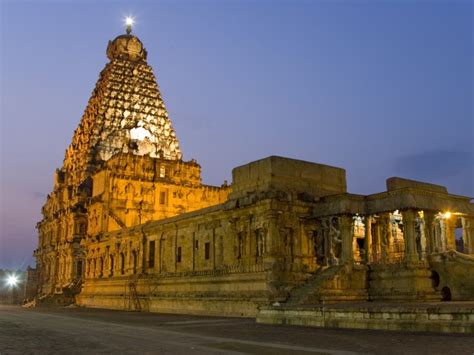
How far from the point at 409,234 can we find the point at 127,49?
69.6 metres

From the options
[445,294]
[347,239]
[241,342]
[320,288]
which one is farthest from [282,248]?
[241,342]

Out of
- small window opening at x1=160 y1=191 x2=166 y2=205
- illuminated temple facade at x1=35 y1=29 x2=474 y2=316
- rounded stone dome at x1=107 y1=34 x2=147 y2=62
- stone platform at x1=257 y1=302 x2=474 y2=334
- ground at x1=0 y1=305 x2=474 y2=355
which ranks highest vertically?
rounded stone dome at x1=107 y1=34 x2=147 y2=62

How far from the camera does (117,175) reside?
2594 inches

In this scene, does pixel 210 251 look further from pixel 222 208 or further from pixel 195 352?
pixel 195 352

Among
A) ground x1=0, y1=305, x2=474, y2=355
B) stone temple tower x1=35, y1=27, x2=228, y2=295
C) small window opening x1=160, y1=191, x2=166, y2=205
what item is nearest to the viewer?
ground x1=0, y1=305, x2=474, y2=355

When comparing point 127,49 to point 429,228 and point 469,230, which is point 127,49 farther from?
point 429,228

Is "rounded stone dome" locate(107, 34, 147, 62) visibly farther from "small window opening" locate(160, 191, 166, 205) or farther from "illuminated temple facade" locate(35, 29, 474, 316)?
"illuminated temple facade" locate(35, 29, 474, 316)

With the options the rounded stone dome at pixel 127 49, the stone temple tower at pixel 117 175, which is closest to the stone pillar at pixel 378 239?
the stone temple tower at pixel 117 175

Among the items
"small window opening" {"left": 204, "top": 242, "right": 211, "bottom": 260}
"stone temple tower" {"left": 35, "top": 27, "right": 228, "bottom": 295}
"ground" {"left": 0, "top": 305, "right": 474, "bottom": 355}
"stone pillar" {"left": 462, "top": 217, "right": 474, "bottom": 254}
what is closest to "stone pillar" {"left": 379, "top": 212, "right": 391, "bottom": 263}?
"stone pillar" {"left": 462, "top": 217, "right": 474, "bottom": 254}

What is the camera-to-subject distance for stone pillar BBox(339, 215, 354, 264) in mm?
31109

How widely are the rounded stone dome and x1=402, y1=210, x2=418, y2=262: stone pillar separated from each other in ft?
222

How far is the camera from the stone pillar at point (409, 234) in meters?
28.6

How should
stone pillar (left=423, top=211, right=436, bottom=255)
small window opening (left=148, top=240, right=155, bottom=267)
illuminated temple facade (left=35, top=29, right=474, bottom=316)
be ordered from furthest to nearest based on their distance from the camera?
small window opening (left=148, top=240, right=155, bottom=267) → stone pillar (left=423, top=211, right=436, bottom=255) → illuminated temple facade (left=35, top=29, right=474, bottom=316)

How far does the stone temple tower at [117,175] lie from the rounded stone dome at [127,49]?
6.5 inches
